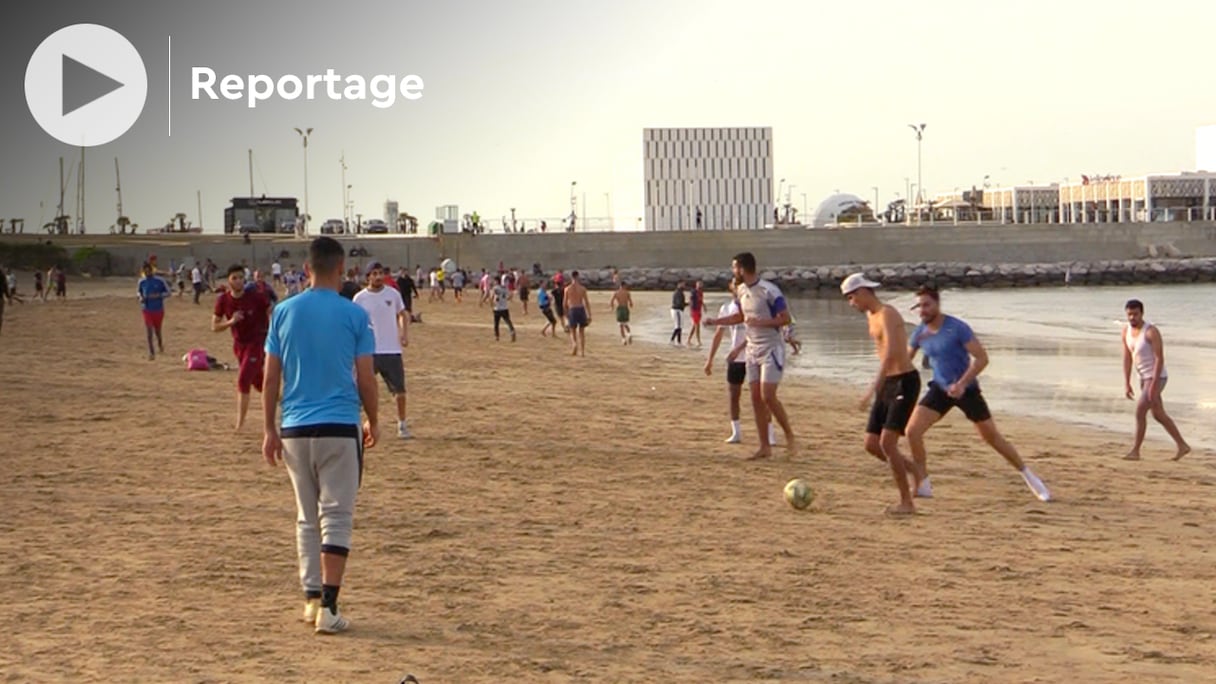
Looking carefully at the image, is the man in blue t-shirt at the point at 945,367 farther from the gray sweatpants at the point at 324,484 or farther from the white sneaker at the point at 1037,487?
the gray sweatpants at the point at 324,484

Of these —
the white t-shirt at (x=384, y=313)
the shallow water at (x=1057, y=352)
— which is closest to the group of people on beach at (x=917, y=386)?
the white t-shirt at (x=384, y=313)

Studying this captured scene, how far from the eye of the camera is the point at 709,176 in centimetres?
14112

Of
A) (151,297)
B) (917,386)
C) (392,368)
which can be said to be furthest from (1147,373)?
(151,297)

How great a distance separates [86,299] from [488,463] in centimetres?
3953

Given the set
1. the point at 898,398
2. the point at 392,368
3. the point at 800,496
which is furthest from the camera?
the point at 392,368

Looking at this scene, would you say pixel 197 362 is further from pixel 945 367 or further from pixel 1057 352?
pixel 1057 352

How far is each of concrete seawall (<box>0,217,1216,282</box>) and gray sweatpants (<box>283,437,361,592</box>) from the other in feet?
227

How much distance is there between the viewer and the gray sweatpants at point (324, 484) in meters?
6.55

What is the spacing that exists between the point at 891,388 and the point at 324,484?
4.50 meters

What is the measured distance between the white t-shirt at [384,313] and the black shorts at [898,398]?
15.2 ft

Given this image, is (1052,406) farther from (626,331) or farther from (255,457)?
(626,331)

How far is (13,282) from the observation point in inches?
2016

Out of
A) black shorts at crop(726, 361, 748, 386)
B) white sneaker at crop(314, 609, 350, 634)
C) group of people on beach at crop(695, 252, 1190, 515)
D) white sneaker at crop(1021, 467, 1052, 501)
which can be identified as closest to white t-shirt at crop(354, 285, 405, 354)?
black shorts at crop(726, 361, 748, 386)

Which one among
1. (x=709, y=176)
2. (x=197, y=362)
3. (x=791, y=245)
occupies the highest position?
(x=709, y=176)
